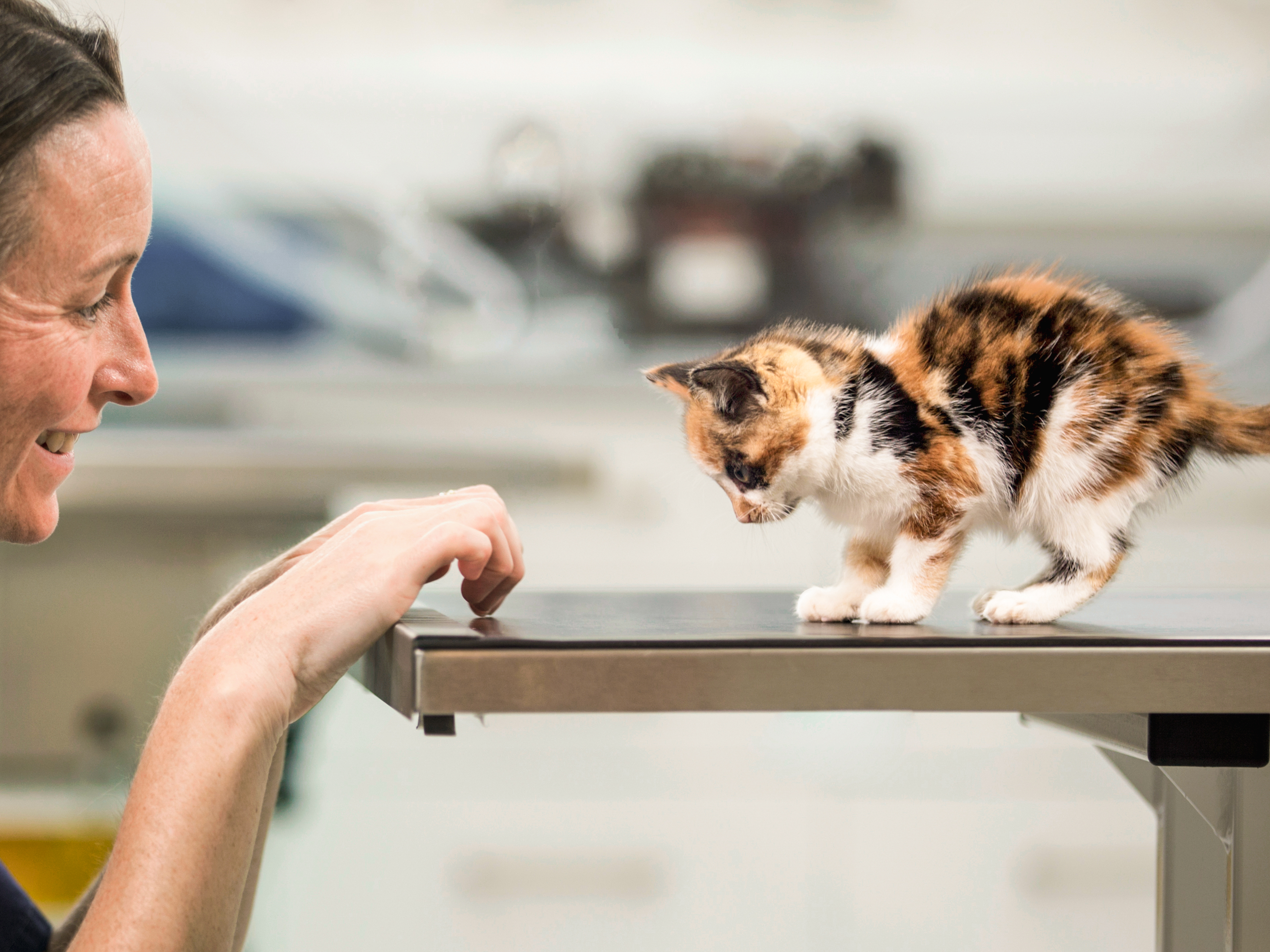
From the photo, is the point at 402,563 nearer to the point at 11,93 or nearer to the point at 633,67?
the point at 11,93

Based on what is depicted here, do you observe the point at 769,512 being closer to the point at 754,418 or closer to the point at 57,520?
the point at 754,418

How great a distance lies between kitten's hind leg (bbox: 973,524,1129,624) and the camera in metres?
0.71

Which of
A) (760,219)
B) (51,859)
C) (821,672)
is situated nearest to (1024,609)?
(821,672)

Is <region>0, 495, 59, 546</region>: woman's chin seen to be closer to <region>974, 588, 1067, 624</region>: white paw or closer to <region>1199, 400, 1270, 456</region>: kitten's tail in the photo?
<region>974, 588, 1067, 624</region>: white paw

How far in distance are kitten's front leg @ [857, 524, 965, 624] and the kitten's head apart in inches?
→ 3.7

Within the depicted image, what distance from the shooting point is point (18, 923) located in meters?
0.76

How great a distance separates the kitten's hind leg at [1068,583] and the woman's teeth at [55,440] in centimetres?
61

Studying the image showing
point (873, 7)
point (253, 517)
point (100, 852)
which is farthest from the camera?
point (873, 7)

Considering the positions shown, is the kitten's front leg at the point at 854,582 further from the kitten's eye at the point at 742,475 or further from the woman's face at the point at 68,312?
the woman's face at the point at 68,312

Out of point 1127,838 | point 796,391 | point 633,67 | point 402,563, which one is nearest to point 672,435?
Answer: point 633,67

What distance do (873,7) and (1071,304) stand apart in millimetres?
1493

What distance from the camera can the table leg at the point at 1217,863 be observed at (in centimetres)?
65

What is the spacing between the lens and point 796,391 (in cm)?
78

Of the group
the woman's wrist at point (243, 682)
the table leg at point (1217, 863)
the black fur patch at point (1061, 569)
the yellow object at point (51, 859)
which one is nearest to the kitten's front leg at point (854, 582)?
the black fur patch at point (1061, 569)
